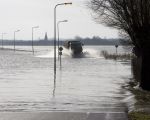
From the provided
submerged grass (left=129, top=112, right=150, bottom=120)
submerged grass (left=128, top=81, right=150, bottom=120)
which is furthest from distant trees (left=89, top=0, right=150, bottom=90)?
submerged grass (left=129, top=112, right=150, bottom=120)

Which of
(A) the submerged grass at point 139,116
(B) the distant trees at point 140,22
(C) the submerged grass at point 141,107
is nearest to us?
(A) the submerged grass at point 139,116

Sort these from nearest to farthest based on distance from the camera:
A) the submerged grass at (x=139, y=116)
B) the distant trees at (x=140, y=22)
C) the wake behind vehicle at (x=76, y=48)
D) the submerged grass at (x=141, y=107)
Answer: the submerged grass at (x=139, y=116), the submerged grass at (x=141, y=107), the distant trees at (x=140, y=22), the wake behind vehicle at (x=76, y=48)

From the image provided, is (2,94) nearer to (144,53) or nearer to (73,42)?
(144,53)

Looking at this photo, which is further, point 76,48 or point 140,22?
point 76,48

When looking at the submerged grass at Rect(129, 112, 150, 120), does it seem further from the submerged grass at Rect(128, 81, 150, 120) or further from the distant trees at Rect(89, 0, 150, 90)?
the distant trees at Rect(89, 0, 150, 90)

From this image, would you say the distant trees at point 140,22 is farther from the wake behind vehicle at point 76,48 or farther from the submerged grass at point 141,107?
the wake behind vehicle at point 76,48

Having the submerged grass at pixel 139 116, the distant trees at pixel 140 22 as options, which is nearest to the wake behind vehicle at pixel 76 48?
the distant trees at pixel 140 22

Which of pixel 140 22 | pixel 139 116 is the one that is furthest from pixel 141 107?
pixel 140 22

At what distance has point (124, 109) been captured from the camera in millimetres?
21688

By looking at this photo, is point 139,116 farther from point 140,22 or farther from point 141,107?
point 140,22

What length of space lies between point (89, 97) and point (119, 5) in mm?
8055

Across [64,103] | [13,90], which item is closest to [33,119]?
[64,103]

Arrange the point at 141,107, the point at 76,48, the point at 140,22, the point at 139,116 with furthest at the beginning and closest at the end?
the point at 76,48 → the point at 140,22 → the point at 141,107 → the point at 139,116

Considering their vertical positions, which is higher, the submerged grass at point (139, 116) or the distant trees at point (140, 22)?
the distant trees at point (140, 22)
